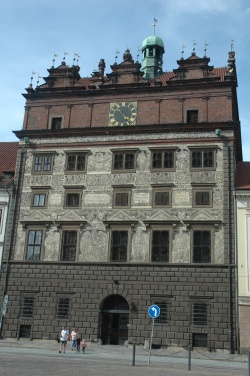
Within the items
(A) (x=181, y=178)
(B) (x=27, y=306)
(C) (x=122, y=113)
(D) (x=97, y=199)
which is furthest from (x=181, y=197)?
(B) (x=27, y=306)

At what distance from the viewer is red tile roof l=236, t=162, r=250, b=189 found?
87.9 ft

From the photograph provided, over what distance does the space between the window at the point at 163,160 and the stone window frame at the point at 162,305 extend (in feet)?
24.1

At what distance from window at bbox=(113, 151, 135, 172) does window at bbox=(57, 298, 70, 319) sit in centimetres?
808

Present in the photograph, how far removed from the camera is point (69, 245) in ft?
90.0

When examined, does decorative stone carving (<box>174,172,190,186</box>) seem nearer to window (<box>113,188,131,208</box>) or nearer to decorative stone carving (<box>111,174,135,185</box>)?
decorative stone carving (<box>111,174,135,185</box>)

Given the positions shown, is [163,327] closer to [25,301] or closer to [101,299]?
[101,299]

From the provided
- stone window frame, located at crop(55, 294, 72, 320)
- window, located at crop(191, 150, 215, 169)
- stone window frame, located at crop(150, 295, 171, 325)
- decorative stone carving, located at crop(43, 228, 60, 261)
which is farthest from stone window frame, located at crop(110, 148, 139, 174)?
stone window frame, located at crop(55, 294, 72, 320)

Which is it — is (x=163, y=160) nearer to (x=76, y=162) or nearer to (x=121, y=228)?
(x=121, y=228)

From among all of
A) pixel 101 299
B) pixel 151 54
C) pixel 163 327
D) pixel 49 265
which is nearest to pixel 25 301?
pixel 49 265

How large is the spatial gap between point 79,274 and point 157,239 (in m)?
4.86

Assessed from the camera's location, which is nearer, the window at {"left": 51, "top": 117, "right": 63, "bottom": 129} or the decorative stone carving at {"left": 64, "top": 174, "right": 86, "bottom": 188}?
the decorative stone carving at {"left": 64, "top": 174, "right": 86, "bottom": 188}

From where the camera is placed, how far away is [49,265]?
2725cm

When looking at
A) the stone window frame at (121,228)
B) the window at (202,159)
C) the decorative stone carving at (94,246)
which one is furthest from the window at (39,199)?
→ the window at (202,159)

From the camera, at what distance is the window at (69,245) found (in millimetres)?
27266
